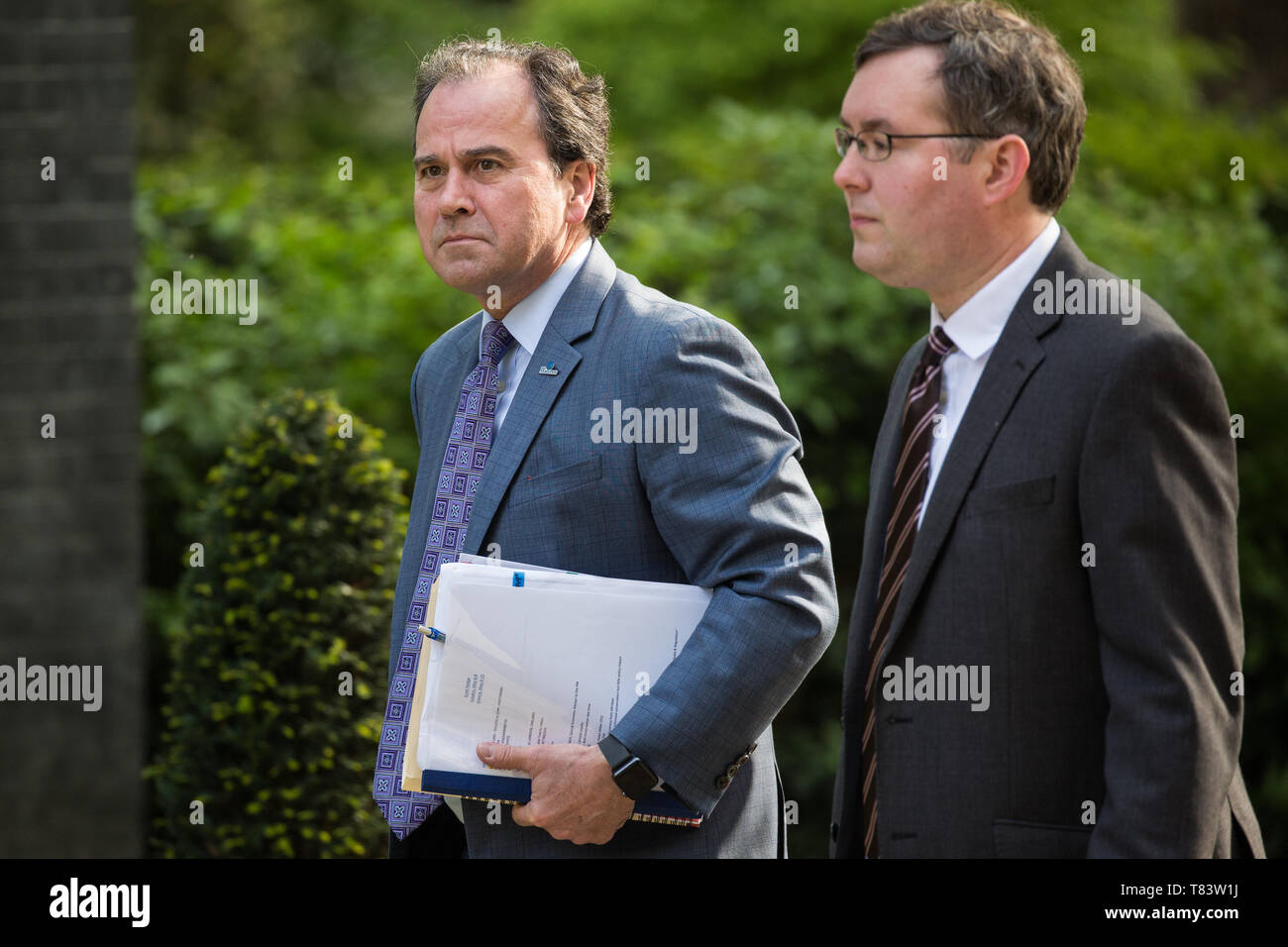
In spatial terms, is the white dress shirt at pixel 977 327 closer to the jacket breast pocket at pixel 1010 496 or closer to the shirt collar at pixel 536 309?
the jacket breast pocket at pixel 1010 496

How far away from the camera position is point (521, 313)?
9.19 ft

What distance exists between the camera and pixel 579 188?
2.82 m

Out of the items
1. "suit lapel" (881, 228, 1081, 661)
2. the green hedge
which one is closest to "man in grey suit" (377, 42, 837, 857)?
"suit lapel" (881, 228, 1081, 661)

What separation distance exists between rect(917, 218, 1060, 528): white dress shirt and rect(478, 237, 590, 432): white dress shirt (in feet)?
2.52

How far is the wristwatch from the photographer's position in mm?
2404

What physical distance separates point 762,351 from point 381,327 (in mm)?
1511

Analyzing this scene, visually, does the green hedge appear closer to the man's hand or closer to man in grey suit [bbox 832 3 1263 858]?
the man's hand

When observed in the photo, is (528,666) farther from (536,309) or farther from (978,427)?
(978,427)

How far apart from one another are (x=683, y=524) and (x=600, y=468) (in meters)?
0.20

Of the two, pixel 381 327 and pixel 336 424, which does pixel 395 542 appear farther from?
pixel 381 327

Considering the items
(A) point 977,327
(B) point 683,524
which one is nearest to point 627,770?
(B) point 683,524

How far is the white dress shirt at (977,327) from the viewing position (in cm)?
261

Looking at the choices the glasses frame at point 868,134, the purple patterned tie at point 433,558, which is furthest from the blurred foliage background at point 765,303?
the glasses frame at point 868,134
